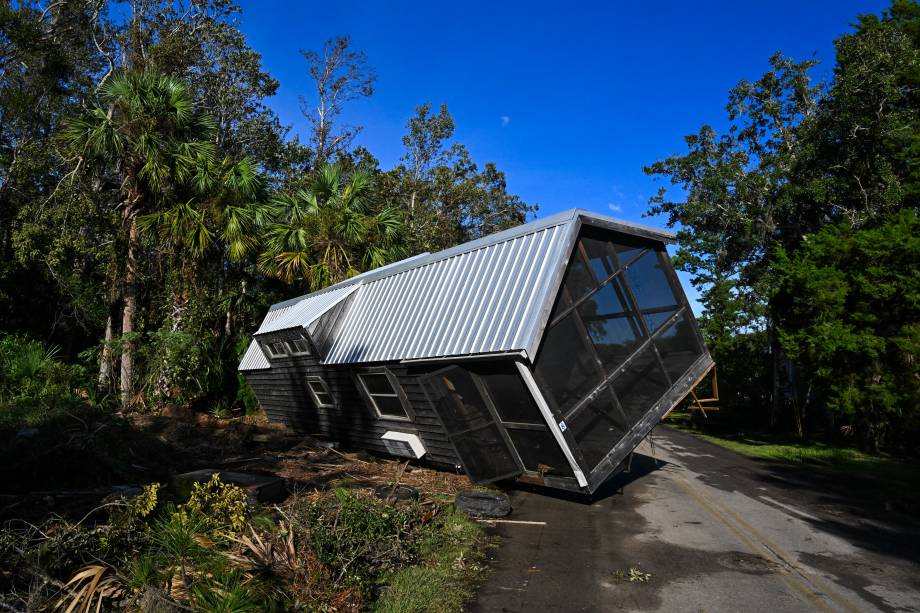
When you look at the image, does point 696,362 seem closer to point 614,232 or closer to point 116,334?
point 614,232

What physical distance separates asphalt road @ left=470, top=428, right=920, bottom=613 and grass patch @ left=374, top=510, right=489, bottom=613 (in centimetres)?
26

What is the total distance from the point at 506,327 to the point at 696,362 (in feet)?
14.6

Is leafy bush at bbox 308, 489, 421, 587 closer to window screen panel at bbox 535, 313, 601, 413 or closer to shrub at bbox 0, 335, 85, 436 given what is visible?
window screen panel at bbox 535, 313, 601, 413

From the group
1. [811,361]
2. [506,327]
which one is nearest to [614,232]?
[506,327]

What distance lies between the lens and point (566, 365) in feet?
28.8

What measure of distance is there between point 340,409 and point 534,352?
7704 mm

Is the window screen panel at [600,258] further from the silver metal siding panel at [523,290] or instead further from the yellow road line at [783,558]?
the yellow road line at [783,558]

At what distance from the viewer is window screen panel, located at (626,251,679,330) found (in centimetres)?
1001

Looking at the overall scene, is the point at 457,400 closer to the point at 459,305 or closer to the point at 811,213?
the point at 459,305

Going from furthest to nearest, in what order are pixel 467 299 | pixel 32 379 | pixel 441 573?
pixel 32 379
pixel 467 299
pixel 441 573

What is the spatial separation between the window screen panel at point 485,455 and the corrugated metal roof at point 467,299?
5.86 feet

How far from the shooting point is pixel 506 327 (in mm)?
8547

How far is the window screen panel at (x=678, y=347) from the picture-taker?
10.2m

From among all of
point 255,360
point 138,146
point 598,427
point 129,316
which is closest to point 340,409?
point 255,360
